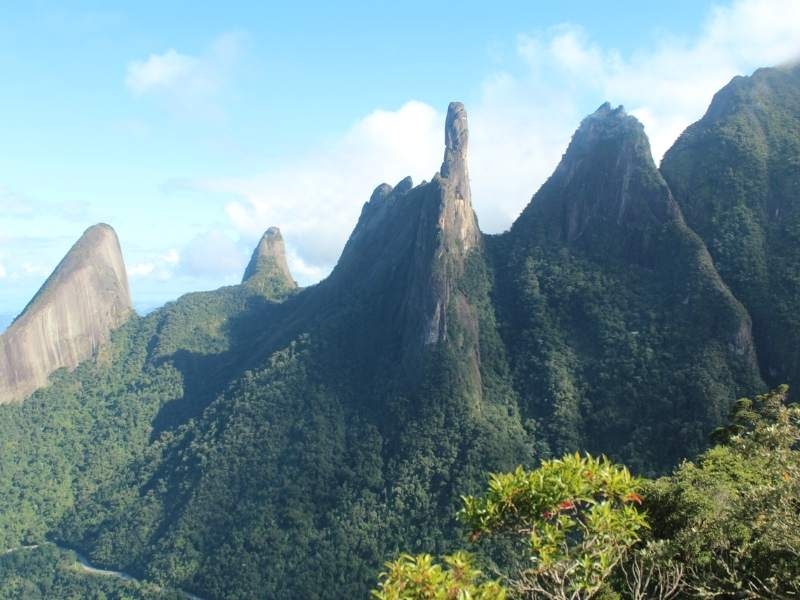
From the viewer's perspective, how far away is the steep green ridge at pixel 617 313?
4225 centimetres

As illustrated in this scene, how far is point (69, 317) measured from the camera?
2884 inches

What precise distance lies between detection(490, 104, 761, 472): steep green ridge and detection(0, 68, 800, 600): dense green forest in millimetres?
164

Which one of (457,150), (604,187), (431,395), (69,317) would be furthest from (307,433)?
(69,317)

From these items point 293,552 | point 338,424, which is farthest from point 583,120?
point 293,552

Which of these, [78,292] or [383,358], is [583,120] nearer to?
[383,358]

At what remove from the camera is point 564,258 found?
182ft

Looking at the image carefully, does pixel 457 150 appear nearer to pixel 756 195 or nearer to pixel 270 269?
pixel 756 195

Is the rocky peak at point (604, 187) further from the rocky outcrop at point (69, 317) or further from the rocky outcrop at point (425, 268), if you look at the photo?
the rocky outcrop at point (69, 317)

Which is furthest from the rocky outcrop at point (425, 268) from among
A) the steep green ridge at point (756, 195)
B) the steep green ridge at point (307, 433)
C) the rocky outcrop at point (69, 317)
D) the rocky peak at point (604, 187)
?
the rocky outcrop at point (69, 317)

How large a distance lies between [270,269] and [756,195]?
63.5 metres

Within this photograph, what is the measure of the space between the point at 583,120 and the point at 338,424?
116 feet

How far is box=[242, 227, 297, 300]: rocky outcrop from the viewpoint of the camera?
291 feet

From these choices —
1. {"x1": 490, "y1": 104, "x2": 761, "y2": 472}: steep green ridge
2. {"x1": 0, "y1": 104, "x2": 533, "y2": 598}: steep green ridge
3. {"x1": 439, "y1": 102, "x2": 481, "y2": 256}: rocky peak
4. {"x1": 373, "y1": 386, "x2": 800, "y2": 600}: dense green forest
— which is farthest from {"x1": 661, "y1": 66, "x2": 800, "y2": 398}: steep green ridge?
{"x1": 373, "y1": 386, "x2": 800, "y2": 600}: dense green forest

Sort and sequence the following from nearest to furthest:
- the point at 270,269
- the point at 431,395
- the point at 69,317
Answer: the point at 431,395, the point at 69,317, the point at 270,269
